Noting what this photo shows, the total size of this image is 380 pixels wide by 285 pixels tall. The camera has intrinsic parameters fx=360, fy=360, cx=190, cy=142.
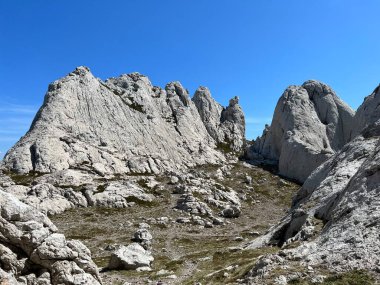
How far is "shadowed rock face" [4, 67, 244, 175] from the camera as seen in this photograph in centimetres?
12731

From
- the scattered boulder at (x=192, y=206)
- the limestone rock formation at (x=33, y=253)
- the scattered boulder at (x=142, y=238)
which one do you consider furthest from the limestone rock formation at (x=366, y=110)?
the limestone rock formation at (x=33, y=253)

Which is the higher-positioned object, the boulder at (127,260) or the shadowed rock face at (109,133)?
the shadowed rock face at (109,133)

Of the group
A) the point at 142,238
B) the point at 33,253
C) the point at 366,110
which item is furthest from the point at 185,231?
the point at 33,253

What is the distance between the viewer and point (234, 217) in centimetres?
10300

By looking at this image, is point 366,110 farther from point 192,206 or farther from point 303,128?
point 303,128

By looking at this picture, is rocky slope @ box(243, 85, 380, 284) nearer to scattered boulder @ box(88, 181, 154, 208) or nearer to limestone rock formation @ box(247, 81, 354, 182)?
scattered boulder @ box(88, 181, 154, 208)

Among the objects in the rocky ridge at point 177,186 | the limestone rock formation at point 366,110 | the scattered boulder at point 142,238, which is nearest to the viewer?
the rocky ridge at point 177,186

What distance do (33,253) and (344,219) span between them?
27299mm

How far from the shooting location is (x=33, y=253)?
84.0 ft

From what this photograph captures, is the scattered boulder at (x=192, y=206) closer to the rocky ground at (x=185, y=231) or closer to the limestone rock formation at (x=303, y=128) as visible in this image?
the rocky ground at (x=185, y=231)

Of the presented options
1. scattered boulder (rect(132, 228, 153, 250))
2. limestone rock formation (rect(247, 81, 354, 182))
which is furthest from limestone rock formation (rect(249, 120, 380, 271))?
limestone rock formation (rect(247, 81, 354, 182))

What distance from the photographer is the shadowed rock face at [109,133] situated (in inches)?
5012

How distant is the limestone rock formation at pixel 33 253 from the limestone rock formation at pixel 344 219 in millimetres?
17614

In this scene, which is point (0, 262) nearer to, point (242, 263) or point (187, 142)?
point (242, 263)
